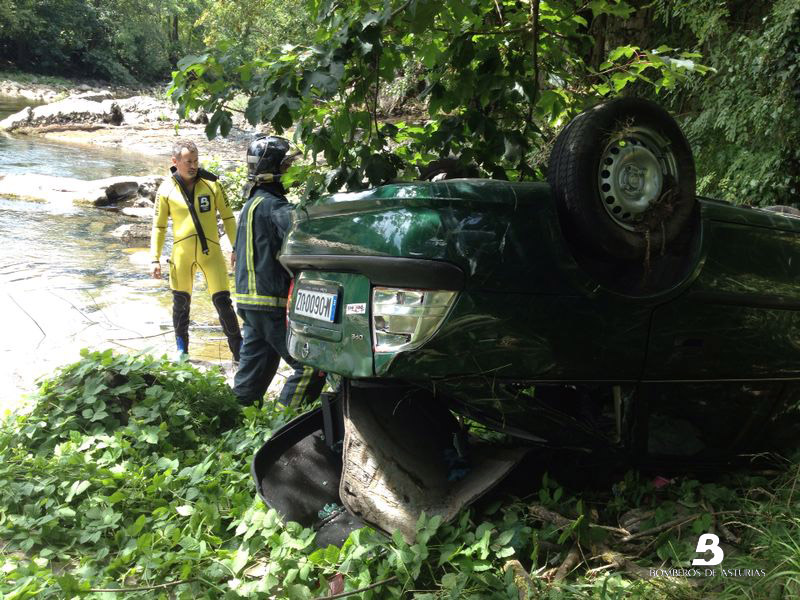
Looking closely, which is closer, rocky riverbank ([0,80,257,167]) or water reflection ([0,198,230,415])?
water reflection ([0,198,230,415])

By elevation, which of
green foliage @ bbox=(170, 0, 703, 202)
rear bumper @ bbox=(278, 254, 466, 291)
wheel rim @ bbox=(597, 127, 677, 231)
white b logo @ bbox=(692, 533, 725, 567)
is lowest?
white b logo @ bbox=(692, 533, 725, 567)

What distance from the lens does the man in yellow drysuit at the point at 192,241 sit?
6.19m

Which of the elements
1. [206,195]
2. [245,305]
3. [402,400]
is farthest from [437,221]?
[206,195]

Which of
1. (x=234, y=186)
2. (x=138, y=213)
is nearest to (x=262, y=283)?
(x=234, y=186)

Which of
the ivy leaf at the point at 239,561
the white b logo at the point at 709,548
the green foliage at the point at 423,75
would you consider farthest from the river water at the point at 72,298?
the white b logo at the point at 709,548

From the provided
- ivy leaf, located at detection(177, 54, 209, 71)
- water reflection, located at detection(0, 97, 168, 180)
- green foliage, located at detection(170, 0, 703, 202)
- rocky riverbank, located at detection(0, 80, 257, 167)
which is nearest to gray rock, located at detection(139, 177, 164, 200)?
water reflection, located at detection(0, 97, 168, 180)

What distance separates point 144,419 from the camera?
12.4 feet

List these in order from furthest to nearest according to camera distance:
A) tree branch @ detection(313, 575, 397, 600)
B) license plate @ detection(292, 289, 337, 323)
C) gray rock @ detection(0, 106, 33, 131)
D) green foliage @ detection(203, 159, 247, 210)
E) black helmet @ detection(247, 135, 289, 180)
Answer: gray rock @ detection(0, 106, 33, 131) < green foliage @ detection(203, 159, 247, 210) < black helmet @ detection(247, 135, 289, 180) < license plate @ detection(292, 289, 337, 323) < tree branch @ detection(313, 575, 397, 600)

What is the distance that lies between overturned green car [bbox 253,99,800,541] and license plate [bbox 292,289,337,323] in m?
0.01

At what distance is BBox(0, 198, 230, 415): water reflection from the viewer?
6.24 m

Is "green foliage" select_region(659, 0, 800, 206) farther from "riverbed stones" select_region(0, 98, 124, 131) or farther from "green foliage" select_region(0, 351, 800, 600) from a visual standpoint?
"riverbed stones" select_region(0, 98, 124, 131)

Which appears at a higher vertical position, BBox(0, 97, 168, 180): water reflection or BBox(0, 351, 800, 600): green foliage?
BBox(0, 351, 800, 600): green foliage

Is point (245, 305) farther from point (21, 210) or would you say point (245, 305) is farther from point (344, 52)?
point (21, 210)

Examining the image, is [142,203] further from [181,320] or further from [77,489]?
[77,489]
